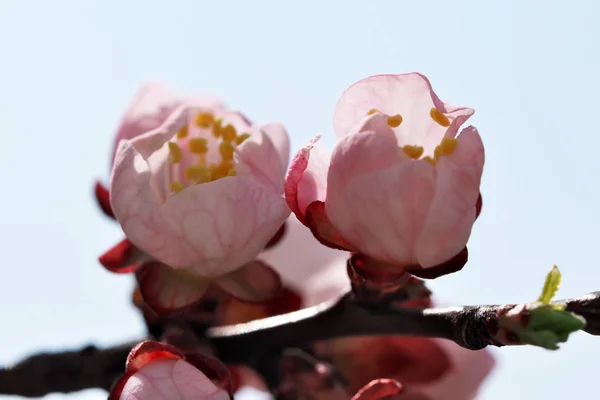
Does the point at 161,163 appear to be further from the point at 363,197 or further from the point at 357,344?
the point at 357,344

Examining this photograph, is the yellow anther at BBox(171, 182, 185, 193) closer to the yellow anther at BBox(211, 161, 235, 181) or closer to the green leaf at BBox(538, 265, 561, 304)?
the yellow anther at BBox(211, 161, 235, 181)

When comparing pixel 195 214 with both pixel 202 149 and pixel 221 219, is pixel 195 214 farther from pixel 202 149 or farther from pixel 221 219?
pixel 202 149

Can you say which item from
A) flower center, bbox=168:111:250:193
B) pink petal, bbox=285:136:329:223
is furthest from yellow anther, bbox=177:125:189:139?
pink petal, bbox=285:136:329:223

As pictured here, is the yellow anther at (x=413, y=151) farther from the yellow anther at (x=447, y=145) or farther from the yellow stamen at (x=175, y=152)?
the yellow stamen at (x=175, y=152)

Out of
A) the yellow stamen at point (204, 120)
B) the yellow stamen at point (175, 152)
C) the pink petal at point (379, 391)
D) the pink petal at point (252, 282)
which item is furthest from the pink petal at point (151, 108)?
the pink petal at point (379, 391)

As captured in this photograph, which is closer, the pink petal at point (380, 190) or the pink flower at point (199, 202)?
the pink petal at point (380, 190)
